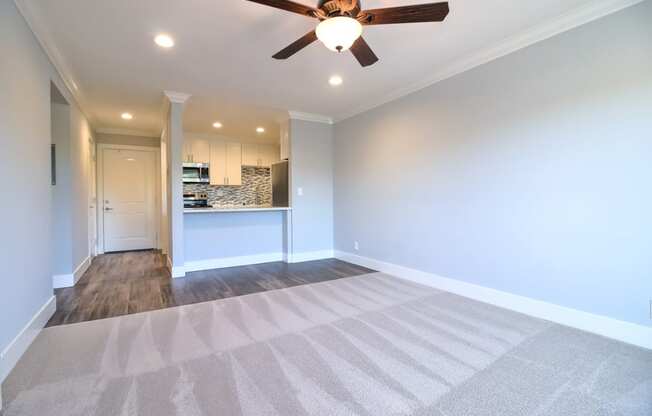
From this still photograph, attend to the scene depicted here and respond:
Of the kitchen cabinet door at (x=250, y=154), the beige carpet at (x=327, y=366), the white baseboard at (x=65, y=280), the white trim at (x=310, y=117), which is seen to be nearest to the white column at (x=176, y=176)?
the white baseboard at (x=65, y=280)

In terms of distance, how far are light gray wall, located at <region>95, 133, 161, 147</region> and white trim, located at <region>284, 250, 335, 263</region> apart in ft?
12.7

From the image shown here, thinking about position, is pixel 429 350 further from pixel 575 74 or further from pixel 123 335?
pixel 575 74

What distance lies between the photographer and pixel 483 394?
159 cm

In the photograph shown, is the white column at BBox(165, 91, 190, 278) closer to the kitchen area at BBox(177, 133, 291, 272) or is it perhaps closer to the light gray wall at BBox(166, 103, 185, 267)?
the light gray wall at BBox(166, 103, 185, 267)

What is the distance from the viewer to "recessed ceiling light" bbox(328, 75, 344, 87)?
3.46m

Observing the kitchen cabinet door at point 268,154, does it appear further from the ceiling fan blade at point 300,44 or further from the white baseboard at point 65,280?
the ceiling fan blade at point 300,44

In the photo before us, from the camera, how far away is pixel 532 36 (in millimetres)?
2557

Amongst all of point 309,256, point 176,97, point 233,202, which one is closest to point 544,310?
point 309,256

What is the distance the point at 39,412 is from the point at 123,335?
86cm

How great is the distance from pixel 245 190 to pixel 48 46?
462cm

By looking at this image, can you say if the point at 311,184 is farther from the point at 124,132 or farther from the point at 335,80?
the point at 124,132

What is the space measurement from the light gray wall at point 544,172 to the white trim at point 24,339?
3684 mm

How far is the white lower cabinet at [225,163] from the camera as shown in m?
6.35

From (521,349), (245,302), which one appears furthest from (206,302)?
(521,349)
